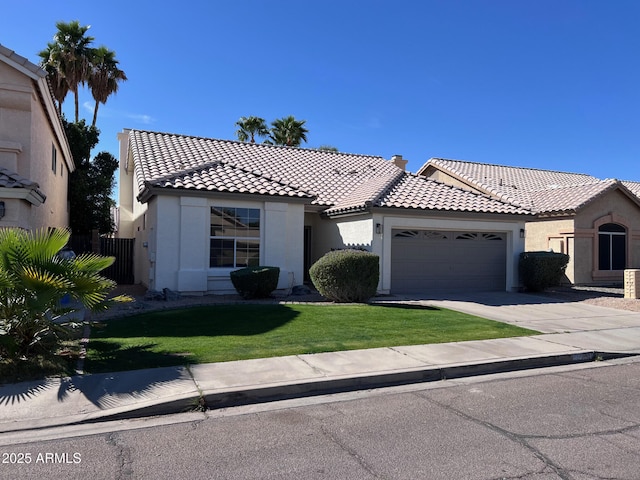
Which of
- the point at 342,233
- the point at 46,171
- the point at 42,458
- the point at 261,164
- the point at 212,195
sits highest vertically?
the point at 261,164

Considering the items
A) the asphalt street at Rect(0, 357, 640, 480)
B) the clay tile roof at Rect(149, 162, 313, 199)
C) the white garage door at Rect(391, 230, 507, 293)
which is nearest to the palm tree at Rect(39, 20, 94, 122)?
the clay tile roof at Rect(149, 162, 313, 199)

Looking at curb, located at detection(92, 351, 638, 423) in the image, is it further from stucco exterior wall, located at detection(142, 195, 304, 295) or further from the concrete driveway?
stucco exterior wall, located at detection(142, 195, 304, 295)

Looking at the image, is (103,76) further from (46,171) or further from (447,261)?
(447,261)

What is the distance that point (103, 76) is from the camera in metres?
30.2

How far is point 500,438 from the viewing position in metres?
4.93

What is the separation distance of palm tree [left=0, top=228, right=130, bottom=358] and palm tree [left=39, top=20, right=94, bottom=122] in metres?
25.0

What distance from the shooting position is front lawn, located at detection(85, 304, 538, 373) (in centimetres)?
777

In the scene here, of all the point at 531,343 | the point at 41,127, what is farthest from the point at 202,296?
the point at 531,343

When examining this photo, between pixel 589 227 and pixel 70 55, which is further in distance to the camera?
pixel 70 55

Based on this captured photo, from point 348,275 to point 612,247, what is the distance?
572 inches

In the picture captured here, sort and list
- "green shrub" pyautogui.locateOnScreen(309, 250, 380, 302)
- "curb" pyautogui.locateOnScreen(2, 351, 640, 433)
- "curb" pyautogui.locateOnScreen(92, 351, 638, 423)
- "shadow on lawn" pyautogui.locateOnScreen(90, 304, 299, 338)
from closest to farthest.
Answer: "curb" pyautogui.locateOnScreen(2, 351, 640, 433) → "curb" pyautogui.locateOnScreen(92, 351, 638, 423) → "shadow on lawn" pyautogui.locateOnScreen(90, 304, 299, 338) → "green shrub" pyautogui.locateOnScreen(309, 250, 380, 302)

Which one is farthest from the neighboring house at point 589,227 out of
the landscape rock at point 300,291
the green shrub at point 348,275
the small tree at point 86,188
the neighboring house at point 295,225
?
the small tree at point 86,188

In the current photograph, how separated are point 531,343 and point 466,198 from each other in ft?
32.0

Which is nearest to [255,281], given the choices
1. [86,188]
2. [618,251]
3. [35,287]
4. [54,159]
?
[35,287]
